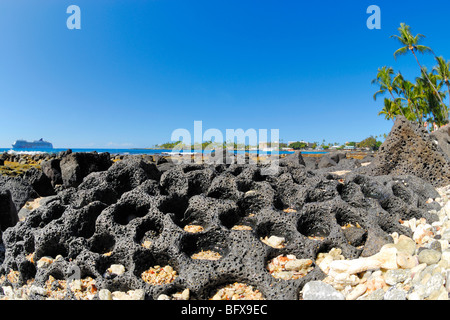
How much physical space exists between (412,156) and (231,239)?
213 inches

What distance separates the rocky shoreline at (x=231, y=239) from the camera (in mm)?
2982

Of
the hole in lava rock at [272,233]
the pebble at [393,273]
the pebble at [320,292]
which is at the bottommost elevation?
the pebble at [320,292]

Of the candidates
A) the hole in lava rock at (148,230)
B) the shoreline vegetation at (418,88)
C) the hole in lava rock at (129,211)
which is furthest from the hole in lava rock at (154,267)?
the shoreline vegetation at (418,88)

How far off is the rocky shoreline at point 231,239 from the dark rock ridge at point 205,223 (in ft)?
0.05

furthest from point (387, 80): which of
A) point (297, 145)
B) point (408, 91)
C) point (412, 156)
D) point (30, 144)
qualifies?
point (30, 144)

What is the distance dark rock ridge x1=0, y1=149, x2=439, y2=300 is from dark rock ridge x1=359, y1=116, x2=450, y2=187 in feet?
3.57

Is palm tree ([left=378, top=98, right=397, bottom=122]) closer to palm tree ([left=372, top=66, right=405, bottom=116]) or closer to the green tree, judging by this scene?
palm tree ([left=372, top=66, right=405, bottom=116])

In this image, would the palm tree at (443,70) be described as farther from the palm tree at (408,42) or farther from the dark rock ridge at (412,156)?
the dark rock ridge at (412,156)

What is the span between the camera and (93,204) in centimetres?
410

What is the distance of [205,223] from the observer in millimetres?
4027

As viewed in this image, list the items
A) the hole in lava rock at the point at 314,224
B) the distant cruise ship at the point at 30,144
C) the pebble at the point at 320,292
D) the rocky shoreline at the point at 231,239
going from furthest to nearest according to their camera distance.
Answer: the distant cruise ship at the point at 30,144 < the hole in lava rock at the point at 314,224 < the rocky shoreline at the point at 231,239 < the pebble at the point at 320,292
